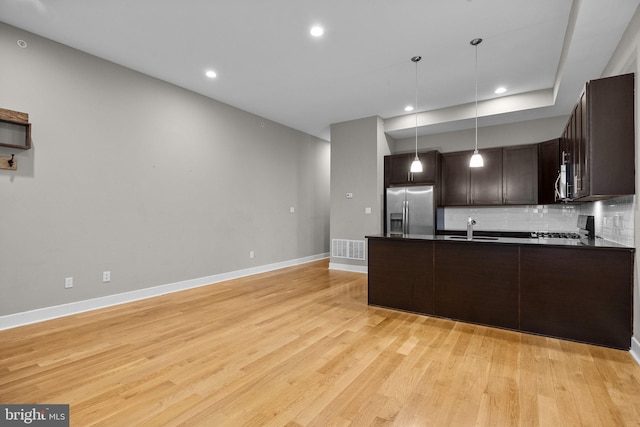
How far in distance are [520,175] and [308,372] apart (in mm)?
5103

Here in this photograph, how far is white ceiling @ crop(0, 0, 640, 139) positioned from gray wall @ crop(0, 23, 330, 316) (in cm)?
38

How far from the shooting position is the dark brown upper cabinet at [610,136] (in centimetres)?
258

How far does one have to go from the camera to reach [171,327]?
3.24 metres

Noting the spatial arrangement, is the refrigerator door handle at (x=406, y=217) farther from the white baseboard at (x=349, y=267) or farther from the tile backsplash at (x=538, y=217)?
the white baseboard at (x=349, y=267)

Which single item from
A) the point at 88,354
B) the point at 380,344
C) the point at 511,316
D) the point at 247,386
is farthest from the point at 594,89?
the point at 88,354

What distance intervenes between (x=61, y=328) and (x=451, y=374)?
384 cm

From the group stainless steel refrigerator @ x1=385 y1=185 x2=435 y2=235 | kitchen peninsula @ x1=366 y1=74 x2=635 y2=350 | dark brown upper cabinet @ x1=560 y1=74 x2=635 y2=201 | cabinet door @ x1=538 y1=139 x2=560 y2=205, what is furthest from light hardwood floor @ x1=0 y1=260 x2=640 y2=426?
cabinet door @ x1=538 y1=139 x2=560 y2=205

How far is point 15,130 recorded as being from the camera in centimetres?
329

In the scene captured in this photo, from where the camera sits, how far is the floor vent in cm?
634

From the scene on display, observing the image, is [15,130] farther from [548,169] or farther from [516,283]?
[548,169]

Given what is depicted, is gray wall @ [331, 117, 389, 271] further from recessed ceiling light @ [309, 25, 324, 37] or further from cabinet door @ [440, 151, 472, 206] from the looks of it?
recessed ceiling light @ [309, 25, 324, 37]

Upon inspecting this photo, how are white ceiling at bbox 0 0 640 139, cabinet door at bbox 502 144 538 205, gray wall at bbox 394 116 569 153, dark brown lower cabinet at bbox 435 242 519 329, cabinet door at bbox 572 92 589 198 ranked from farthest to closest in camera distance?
gray wall at bbox 394 116 569 153, cabinet door at bbox 502 144 538 205, dark brown lower cabinet at bbox 435 242 519 329, white ceiling at bbox 0 0 640 139, cabinet door at bbox 572 92 589 198

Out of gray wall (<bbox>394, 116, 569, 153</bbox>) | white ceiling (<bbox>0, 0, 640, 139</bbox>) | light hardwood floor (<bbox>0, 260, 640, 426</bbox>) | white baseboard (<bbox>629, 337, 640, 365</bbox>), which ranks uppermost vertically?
white ceiling (<bbox>0, 0, 640, 139</bbox>)

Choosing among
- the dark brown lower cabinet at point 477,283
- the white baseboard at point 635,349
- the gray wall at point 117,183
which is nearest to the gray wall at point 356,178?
the gray wall at point 117,183
